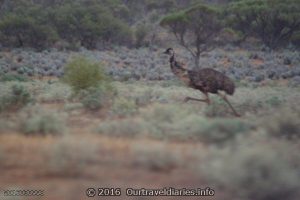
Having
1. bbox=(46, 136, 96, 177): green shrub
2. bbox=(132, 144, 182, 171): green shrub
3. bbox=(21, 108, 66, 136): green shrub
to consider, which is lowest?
bbox=(21, 108, 66, 136): green shrub

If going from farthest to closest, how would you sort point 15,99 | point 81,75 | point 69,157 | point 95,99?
1. point 81,75
2. point 15,99
3. point 95,99
4. point 69,157

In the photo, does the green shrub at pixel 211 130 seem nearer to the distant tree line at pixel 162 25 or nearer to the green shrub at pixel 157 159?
the green shrub at pixel 157 159

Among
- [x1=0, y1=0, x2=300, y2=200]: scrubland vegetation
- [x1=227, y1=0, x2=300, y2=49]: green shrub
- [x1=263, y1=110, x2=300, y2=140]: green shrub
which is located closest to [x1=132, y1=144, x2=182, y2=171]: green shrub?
[x1=0, y1=0, x2=300, y2=200]: scrubland vegetation

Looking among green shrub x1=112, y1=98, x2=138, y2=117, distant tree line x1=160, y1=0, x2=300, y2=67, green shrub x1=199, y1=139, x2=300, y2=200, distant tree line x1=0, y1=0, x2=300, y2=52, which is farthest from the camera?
distant tree line x1=0, y1=0, x2=300, y2=52

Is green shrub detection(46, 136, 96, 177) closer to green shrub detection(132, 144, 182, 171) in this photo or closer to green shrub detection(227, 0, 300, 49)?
green shrub detection(132, 144, 182, 171)

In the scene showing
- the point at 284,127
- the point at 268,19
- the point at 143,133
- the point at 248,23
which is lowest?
the point at 248,23

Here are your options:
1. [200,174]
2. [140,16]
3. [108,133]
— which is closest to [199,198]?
[200,174]

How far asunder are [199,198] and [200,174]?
0.36m

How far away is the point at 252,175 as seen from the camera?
734 centimetres

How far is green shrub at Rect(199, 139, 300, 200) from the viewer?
7234 mm

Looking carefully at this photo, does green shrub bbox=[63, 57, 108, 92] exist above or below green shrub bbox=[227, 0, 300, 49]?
A: above

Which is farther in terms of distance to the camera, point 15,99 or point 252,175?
point 15,99

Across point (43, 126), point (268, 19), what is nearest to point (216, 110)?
point (43, 126)

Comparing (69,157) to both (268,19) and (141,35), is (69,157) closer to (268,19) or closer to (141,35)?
(268,19)
